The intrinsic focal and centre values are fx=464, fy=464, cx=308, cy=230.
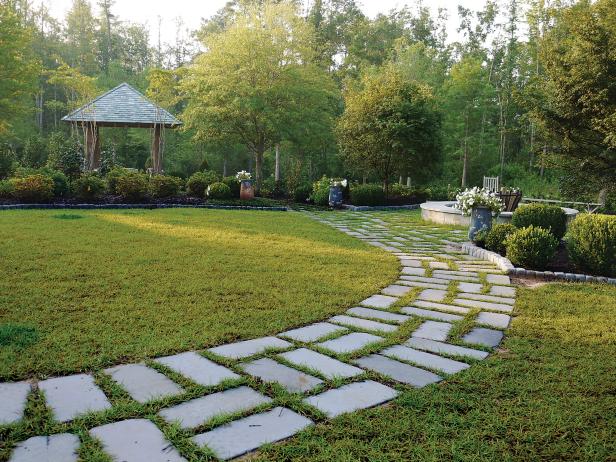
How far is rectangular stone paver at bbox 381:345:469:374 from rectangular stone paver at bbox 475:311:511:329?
96 centimetres

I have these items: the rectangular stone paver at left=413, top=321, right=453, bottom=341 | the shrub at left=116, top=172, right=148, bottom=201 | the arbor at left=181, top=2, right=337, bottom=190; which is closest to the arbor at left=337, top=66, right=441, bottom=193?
the arbor at left=181, top=2, right=337, bottom=190

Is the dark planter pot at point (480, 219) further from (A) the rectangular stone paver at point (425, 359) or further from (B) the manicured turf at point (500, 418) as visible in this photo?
(A) the rectangular stone paver at point (425, 359)

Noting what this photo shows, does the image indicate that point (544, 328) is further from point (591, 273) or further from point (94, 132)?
point (94, 132)

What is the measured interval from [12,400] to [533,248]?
5705mm

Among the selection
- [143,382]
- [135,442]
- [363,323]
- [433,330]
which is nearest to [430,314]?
[433,330]

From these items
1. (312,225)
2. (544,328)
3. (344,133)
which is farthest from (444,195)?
(544,328)

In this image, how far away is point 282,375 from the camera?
8.72 ft

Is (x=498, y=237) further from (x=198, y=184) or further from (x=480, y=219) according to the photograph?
(x=198, y=184)

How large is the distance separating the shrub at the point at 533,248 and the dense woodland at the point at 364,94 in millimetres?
5100

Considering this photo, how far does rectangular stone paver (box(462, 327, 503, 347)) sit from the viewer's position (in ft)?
10.9

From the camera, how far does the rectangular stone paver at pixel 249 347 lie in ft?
9.70

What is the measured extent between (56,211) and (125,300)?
821 cm

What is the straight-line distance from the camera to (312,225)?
10172mm

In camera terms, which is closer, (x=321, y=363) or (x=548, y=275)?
(x=321, y=363)
